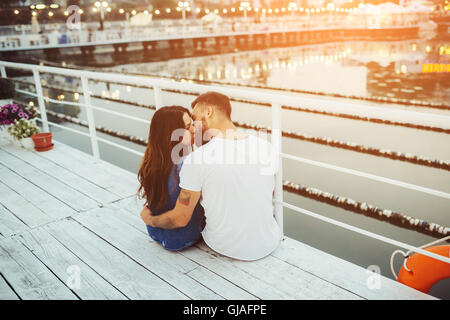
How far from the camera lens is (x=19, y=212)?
339cm

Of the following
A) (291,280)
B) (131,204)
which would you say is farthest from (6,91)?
(291,280)

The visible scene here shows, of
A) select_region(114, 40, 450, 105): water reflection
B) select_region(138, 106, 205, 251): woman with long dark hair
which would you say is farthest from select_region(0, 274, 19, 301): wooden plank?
select_region(114, 40, 450, 105): water reflection

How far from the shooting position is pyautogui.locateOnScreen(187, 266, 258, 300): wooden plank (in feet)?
7.22

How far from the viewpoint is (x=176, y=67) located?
971 inches

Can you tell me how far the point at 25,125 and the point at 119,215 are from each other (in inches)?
109

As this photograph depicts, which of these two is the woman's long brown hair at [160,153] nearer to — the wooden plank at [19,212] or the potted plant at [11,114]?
the wooden plank at [19,212]

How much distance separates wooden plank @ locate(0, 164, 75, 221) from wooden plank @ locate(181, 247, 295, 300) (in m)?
1.39

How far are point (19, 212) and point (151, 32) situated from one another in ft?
103

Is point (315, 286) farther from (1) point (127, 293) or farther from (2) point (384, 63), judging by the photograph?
(2) point (384, 63)

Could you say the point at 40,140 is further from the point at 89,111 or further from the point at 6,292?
the point at 6,292

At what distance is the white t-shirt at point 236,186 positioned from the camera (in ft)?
6.99

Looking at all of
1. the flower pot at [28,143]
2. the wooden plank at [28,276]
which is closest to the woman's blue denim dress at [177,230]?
the wooden plank at [28,276]

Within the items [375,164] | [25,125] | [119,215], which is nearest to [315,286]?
[119,215]

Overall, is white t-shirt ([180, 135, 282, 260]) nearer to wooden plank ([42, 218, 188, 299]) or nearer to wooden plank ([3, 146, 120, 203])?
wooden plank ([42, 218, 188, 299])
